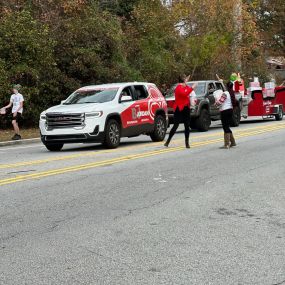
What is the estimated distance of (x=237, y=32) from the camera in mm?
41031

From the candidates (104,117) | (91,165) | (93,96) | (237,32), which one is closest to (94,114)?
(104,117)

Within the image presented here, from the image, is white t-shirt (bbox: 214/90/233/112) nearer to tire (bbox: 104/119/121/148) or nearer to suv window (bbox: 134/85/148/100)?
tire (bbox: 104/119/121/148)

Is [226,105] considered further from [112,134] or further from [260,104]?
[260,104]

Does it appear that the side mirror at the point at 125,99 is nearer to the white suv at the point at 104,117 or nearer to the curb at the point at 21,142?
the white suv at the point at 104,117

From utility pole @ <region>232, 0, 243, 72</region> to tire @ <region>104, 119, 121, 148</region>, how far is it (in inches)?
1036

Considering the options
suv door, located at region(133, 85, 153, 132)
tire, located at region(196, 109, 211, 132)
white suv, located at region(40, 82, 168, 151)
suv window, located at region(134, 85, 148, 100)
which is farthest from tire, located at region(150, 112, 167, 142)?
tire, located at region(196, 109, 211, 132)

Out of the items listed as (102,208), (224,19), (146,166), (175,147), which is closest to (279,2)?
(224,19)

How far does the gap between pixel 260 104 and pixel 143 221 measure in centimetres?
2137

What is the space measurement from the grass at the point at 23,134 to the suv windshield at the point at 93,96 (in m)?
4.07

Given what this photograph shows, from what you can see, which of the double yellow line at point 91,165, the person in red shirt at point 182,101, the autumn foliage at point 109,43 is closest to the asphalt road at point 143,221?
the double yellow line at point 91,165

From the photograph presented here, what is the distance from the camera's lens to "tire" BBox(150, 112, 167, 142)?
58.7 feet

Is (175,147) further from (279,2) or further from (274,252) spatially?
(279,2)

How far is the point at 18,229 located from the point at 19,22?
761 inches

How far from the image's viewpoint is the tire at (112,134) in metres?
15.5
